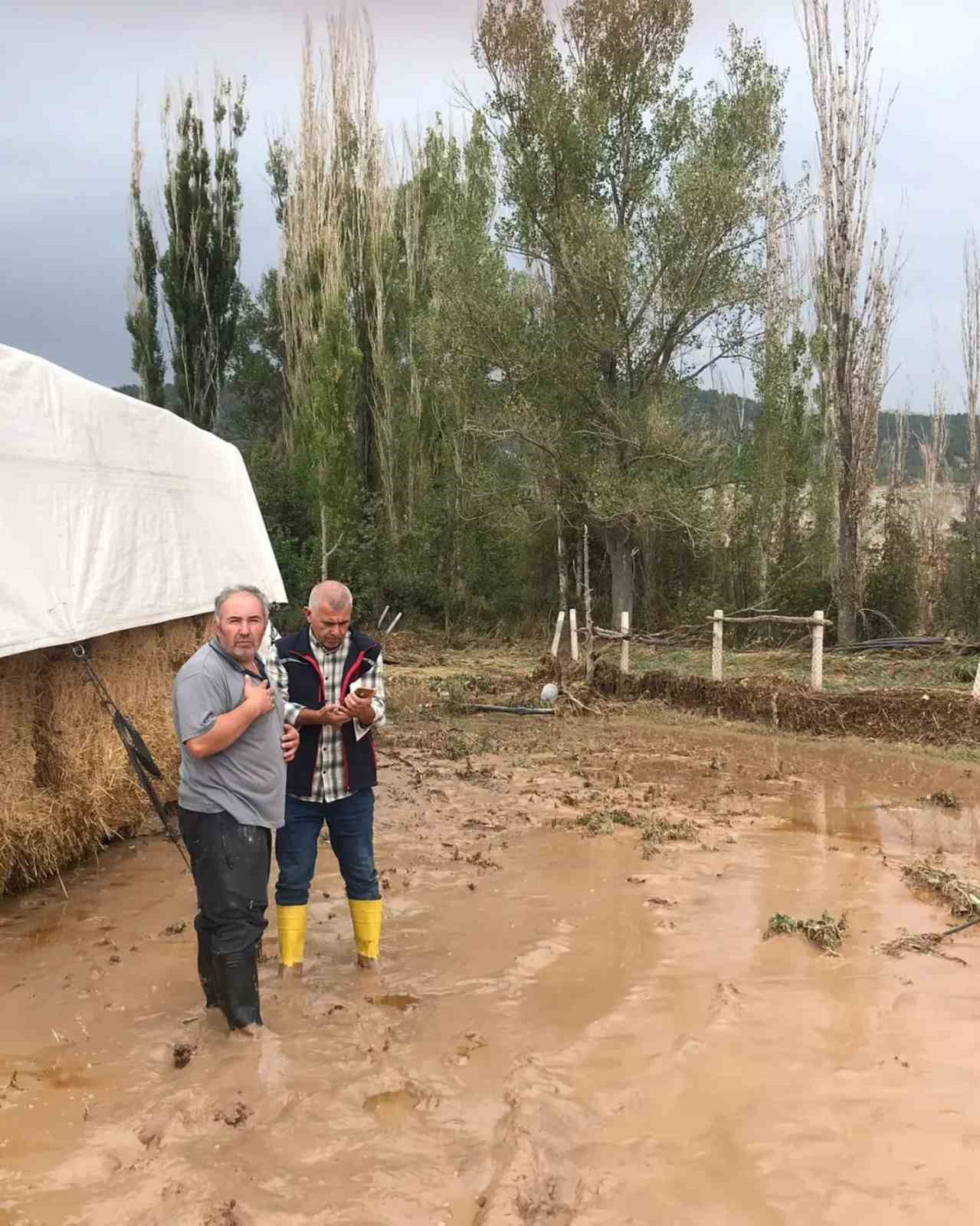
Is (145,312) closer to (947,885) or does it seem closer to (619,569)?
(619,569)

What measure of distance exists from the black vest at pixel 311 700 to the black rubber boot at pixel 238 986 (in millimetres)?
761

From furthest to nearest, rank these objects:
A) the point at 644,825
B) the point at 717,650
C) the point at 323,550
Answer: the point at 323,550 → the point at 717,650 → the point at 644,825

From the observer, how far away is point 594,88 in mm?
18172

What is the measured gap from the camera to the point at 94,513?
533cm

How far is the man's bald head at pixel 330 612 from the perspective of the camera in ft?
13.0

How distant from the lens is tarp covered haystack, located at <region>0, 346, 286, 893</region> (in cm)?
467

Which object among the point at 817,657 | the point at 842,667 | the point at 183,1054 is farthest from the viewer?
the point at 842,667

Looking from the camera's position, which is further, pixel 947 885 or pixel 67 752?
pixel 947 885

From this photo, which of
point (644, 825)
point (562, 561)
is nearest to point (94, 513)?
point (644, 825)

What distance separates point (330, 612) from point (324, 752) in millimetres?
610

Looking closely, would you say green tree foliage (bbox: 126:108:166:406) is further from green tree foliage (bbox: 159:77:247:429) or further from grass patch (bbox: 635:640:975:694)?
grass patch (bbox: 635:640:975:694)

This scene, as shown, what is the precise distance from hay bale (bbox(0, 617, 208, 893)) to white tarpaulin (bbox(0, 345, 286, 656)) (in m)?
0.39

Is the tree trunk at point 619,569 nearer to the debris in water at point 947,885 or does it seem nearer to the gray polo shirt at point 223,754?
the debris in water at point 947,885

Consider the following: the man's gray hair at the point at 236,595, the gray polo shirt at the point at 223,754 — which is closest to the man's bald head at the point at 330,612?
the man's gray hair at the point at 236,595
